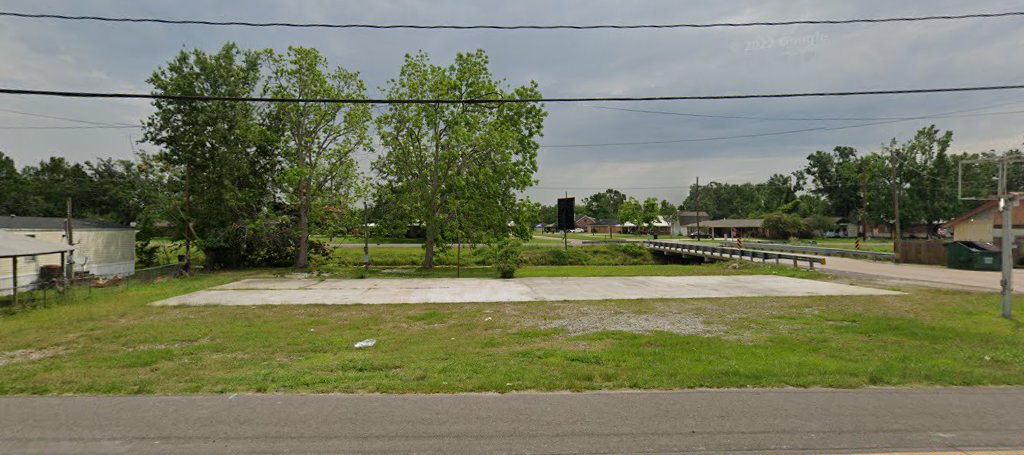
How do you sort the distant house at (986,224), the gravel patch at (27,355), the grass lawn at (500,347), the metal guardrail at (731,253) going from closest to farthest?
the grass lawn at (500,347) < the gravel patch at (27,355) < the metal guardrail at (731,253) < the distant house at (986,224)

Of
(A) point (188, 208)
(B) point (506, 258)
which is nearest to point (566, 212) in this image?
(B) point (506, 258)

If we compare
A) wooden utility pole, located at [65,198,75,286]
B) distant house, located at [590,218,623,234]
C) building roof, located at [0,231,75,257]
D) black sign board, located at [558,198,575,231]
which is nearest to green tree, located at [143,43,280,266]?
wooden utility pole, located at [65,198,75,286]

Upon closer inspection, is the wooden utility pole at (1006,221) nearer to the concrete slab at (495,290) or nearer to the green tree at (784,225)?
the concrete slab at (495,290)

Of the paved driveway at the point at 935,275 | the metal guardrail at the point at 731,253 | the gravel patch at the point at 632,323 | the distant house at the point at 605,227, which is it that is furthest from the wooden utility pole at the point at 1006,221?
the distant house at the point at 605,227

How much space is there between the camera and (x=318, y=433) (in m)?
4.98

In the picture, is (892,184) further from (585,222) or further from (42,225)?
(585,222)

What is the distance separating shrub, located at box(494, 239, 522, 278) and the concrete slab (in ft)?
5.50

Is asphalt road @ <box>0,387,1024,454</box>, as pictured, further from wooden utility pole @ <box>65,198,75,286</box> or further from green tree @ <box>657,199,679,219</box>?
green tree @ <box>657,199,679,219</box>

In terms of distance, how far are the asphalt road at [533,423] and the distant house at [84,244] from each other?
20472 millimetres

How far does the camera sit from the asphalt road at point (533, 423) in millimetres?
4715

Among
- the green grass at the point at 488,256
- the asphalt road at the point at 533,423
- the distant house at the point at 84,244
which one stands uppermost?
the distant house at the point at 84,244

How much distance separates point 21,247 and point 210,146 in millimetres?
12471

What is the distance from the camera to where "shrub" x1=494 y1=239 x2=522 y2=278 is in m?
25.0

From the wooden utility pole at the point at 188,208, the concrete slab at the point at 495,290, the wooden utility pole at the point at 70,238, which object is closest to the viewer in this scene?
the concrete slab at the point at 495,290
